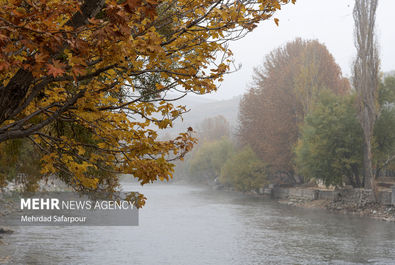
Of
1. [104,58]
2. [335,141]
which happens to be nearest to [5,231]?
[104,58]

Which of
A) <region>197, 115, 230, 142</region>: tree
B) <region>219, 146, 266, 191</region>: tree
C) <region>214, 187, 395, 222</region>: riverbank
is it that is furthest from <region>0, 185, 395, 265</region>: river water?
<region>197, 115, 230, 142</region>: tree

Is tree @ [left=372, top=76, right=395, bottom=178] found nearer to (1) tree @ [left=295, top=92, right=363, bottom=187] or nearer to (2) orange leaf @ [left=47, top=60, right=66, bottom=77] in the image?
(1) tree @ [left=295, top=92, right=363, bottom=187]

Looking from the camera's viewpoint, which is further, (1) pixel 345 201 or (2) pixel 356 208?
(1) pixel 345 201

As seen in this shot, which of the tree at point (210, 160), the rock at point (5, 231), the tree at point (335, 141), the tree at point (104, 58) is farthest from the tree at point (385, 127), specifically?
the tree at point (210, 160)

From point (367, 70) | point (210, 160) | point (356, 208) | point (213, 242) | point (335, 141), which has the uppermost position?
point (367, 70)

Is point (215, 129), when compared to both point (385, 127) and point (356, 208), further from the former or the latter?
point (356, 208)

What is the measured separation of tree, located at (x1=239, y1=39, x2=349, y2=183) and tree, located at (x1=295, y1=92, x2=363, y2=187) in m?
5.76

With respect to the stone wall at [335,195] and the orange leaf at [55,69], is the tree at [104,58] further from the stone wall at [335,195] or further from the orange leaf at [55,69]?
the stone wall at [335,195]

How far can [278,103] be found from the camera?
47031mm

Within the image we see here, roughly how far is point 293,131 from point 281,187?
5828mm

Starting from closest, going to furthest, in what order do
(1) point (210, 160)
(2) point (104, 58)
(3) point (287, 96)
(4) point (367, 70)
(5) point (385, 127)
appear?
1. (2) point (104, 58)
2. (4) point (367, 70)
3. (5) point (385, 127)
4. (3) point (287, 96)
5. (1) point (210, 160)

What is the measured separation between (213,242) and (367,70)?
17658 mm

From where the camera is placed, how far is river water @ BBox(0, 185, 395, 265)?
52.1ft

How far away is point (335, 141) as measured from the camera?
34.0 meters
